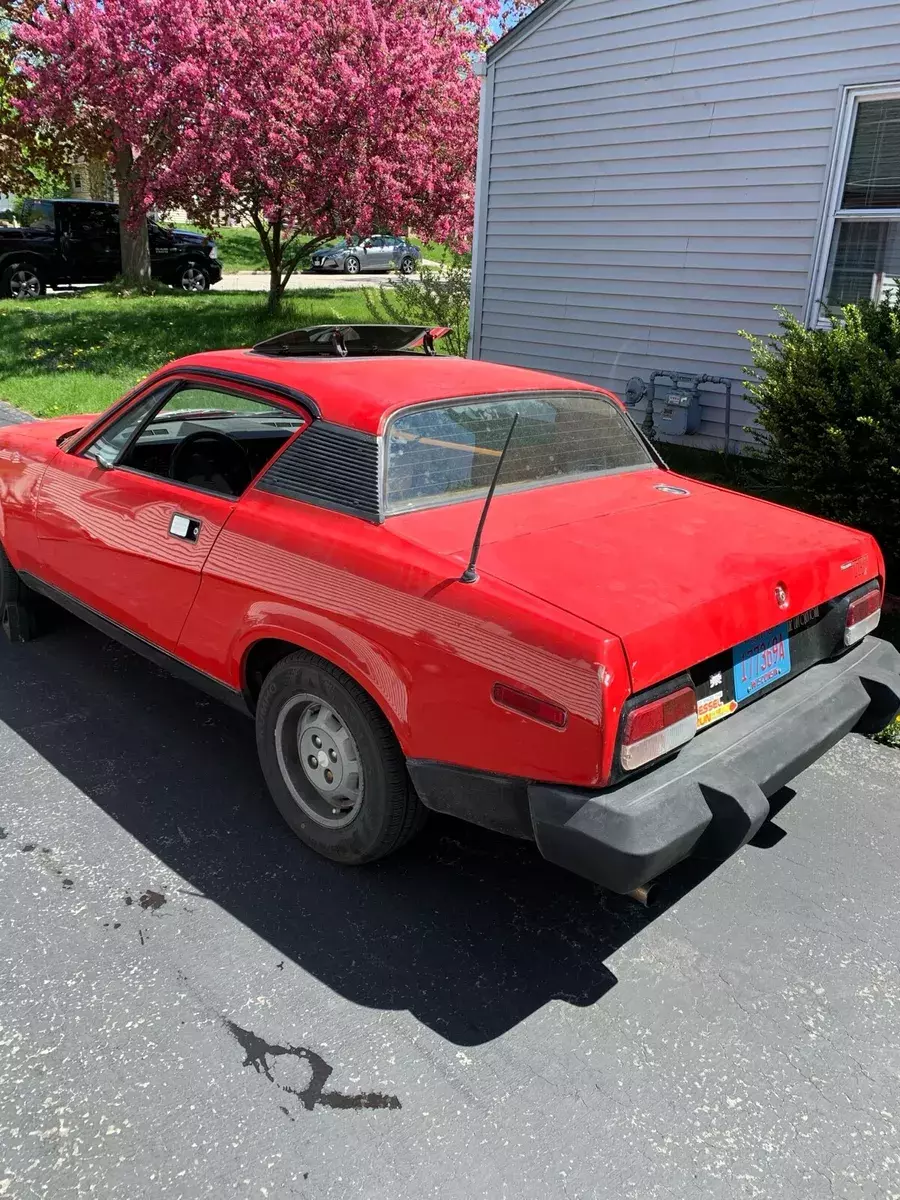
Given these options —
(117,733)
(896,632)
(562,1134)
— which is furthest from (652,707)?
(896,632)

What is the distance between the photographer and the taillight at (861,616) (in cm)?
299

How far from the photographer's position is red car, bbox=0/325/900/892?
223cm

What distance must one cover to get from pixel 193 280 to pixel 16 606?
815 inches

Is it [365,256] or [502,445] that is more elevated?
[365,256]

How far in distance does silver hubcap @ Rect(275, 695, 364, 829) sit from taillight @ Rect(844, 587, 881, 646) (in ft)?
5.50

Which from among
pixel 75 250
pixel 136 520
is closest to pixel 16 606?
pixel 136 520

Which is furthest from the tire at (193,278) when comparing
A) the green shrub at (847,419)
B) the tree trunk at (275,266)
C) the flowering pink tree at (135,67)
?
the green shrub at (847,419)

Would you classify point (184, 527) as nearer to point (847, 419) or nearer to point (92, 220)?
point (847, 419)

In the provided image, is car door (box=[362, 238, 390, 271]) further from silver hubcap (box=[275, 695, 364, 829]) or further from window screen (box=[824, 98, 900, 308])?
silver hubcap (box=[275, 695, 364, 829])

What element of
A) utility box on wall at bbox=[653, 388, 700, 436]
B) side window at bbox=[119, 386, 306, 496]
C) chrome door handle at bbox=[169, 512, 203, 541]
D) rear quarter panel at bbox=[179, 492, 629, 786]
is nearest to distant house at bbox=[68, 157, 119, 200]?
utility box on wall at bbox=[653, 388, 700, 436]

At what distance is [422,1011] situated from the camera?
2357 mm

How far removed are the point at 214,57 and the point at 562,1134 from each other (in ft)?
50.6

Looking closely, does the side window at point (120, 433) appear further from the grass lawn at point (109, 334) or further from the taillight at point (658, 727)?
the grass lawn at point (109, 334)

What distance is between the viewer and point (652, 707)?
2.24 metres
